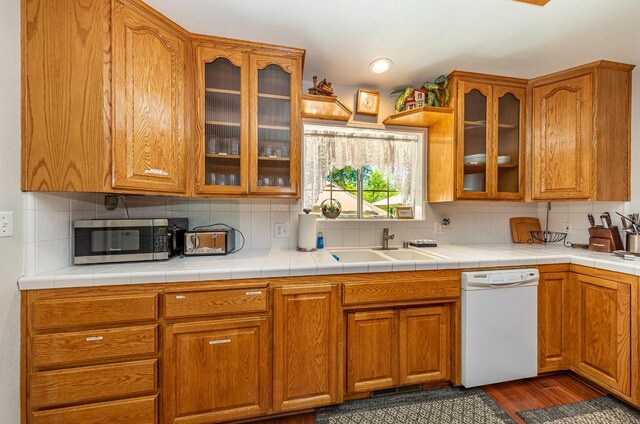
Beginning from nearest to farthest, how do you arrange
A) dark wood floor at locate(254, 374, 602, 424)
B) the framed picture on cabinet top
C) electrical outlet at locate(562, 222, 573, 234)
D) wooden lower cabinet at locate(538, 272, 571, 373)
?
dark wood floor at locate(254, 374, 602, 424) → wooden lower cabinet at locate(538, 272, 571, 373) → the framed picture on cabinet top → electrical outlet at locate(562, 222, 573, 234)

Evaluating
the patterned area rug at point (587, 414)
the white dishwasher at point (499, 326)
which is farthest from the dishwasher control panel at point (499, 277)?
the patterned area rug at point (587, 414)

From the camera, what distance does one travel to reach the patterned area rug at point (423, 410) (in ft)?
4.83

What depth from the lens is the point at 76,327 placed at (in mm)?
1230

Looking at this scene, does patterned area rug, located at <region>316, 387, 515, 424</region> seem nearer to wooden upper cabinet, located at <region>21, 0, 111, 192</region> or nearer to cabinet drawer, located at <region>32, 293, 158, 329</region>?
cabinet drawer, located at <region>32, 293, 158, 329</region>

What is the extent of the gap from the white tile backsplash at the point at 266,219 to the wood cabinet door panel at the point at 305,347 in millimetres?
698

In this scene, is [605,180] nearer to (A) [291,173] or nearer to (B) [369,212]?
(B) [369,212]

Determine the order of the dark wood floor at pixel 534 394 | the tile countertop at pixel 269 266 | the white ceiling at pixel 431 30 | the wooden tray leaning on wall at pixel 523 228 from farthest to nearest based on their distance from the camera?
the wooden tray leaning on wall at pixel 523 228 < the dark wood floor at pixel 534 394 < the white ceiling at pixel 431 30 < the tile countertop at pixel 269 266

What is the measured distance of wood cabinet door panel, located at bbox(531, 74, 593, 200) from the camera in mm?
1906

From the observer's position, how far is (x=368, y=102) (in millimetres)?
2172

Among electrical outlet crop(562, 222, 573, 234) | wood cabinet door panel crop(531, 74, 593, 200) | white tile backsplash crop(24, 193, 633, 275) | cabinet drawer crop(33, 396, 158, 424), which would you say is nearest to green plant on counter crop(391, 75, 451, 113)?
wood cabinet door panel crop(531, 74, 593, 200)

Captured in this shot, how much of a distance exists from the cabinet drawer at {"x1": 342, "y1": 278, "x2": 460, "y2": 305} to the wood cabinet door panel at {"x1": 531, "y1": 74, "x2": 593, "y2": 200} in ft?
4.03

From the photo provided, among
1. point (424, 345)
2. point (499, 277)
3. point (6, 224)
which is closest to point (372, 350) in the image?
point (424, 345)

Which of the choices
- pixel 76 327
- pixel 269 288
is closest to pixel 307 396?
pixel 269 288

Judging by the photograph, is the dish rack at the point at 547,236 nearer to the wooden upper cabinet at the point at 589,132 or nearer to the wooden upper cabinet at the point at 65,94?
the wooden upper cabinet at the point at 589,132
